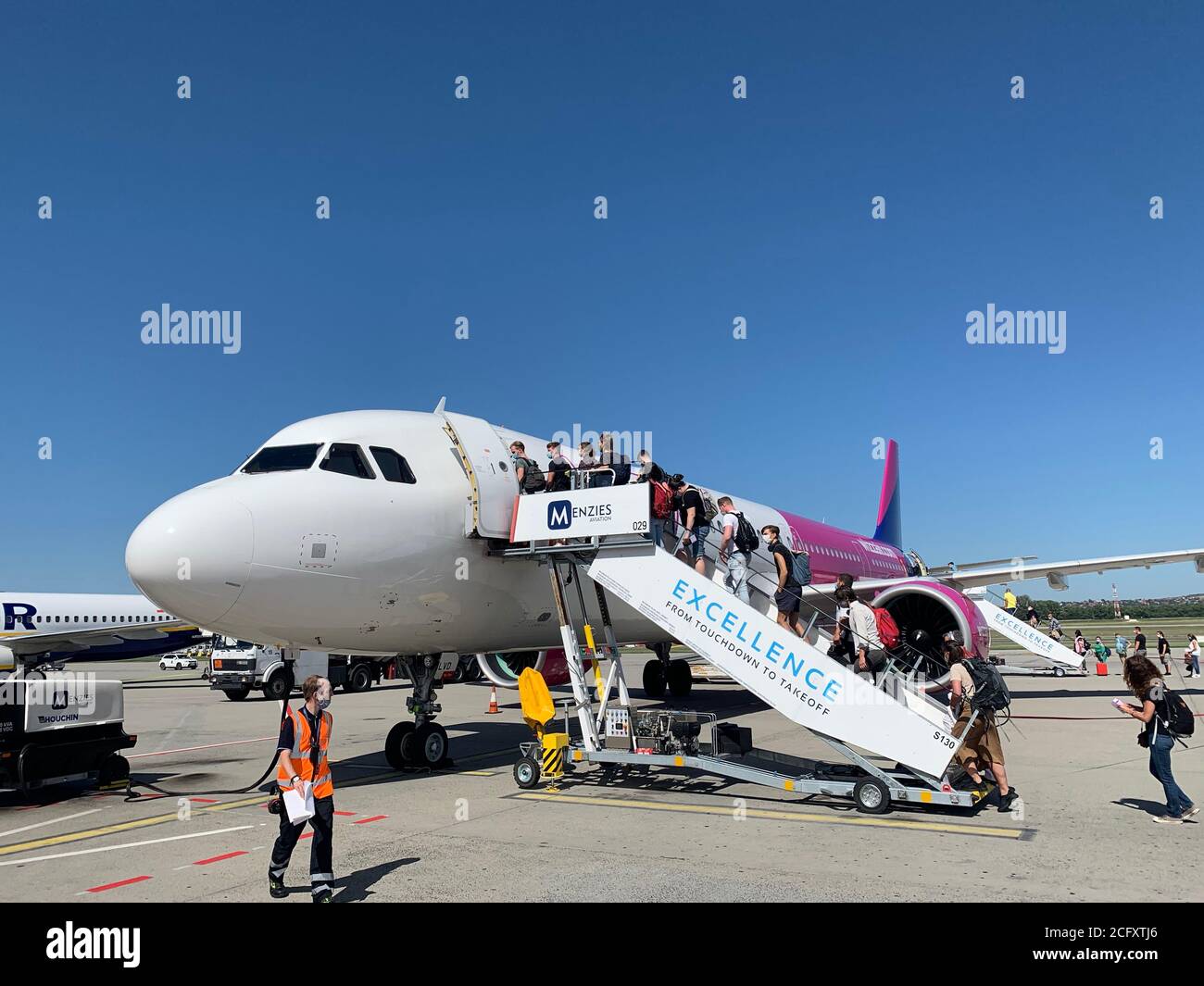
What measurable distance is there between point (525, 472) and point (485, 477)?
2.88 feet

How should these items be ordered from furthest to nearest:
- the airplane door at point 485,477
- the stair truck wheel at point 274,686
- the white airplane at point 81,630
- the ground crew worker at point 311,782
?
the white airplane at point 81,630 < the stair truck wheel at point 274,686 < the airplane door at point 485,477 < the ground crew worker at point 311,782

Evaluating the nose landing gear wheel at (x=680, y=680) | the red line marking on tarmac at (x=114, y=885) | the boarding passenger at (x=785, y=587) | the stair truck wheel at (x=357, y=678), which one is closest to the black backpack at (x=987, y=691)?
the boarding passenger at (x=785, y=587)

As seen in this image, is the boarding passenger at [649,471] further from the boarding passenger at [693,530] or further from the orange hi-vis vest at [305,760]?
the orange hi-vis vest at [305,760]

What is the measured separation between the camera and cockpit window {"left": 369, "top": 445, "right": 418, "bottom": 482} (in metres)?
10.4

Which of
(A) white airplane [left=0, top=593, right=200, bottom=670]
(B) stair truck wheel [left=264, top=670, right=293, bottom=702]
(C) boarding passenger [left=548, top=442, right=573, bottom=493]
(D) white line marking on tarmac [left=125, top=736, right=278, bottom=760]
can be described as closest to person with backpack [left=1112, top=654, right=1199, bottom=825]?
(C) boarding passenger [left=548, top=442, right=573, bottom=493]

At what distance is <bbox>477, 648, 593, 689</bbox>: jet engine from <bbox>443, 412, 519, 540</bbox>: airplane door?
3.94m

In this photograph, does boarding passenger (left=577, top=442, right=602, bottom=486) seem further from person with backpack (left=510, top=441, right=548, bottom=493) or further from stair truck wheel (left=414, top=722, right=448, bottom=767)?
stair truck wheel (left=414, top=722, right=448, bottom=767)

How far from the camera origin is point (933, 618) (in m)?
17.1

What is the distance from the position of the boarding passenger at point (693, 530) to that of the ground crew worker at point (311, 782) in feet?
18.4

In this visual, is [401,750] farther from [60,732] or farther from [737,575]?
[737,575]

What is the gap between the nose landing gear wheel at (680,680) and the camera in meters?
24.2
